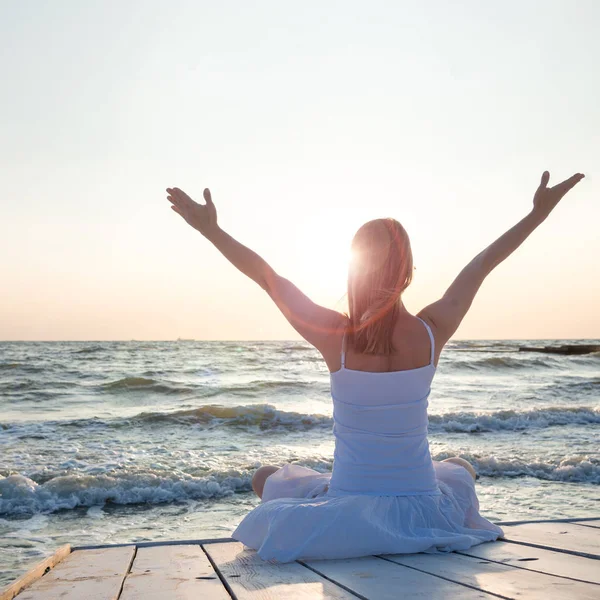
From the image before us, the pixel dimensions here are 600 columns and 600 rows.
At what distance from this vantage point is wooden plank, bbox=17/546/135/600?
2.19m

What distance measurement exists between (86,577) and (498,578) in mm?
1439

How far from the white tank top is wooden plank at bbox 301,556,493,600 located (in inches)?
12.2

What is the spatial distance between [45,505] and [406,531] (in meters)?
5.08

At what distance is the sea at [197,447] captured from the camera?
242 inches

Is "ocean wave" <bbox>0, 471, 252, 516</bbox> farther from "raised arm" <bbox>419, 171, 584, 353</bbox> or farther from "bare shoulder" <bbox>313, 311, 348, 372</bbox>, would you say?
"raised arm" <bbox>419, 171, 584, 353</bbox>

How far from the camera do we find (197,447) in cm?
988

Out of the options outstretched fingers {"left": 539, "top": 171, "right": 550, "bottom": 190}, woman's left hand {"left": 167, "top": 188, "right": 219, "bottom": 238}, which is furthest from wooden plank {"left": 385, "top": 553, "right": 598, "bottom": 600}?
outstretched fingers {"left": 539, "top": 171, "right": 550, "bottom": 190}

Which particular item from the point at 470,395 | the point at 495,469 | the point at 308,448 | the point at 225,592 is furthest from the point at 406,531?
the point at 470,395

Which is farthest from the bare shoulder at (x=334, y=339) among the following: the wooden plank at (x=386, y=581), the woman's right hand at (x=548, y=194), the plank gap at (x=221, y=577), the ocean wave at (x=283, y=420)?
the ocean wave at (x=283, y=420)

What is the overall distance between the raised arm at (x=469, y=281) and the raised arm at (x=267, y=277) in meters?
0.39

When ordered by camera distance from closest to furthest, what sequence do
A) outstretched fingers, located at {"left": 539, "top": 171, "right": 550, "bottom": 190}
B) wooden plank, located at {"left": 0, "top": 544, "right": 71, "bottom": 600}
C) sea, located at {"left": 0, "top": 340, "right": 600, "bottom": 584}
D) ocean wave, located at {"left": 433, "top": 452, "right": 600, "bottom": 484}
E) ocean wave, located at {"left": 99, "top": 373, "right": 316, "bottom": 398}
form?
wooden plank, located at {"left": 0, "top": 544, "right": 71, "bottom": 600} < outstretched fingers, located at {"left": 539, "top": 171, "right": 550, "bottom": 190} < sea, located at {"left": 0, "top": 340, "right": 600, "bottom": 584} < ocean wave, located at {"left": 433, "top": 452, "right": 600, "bottom": 484} < ocean wave, located at {"left": 99, "top": 373, "right": 316, "bottom": 398}

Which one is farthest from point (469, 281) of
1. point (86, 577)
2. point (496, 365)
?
point (496, 365)

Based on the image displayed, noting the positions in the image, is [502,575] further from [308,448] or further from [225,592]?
[308,448]

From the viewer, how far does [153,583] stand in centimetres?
232
